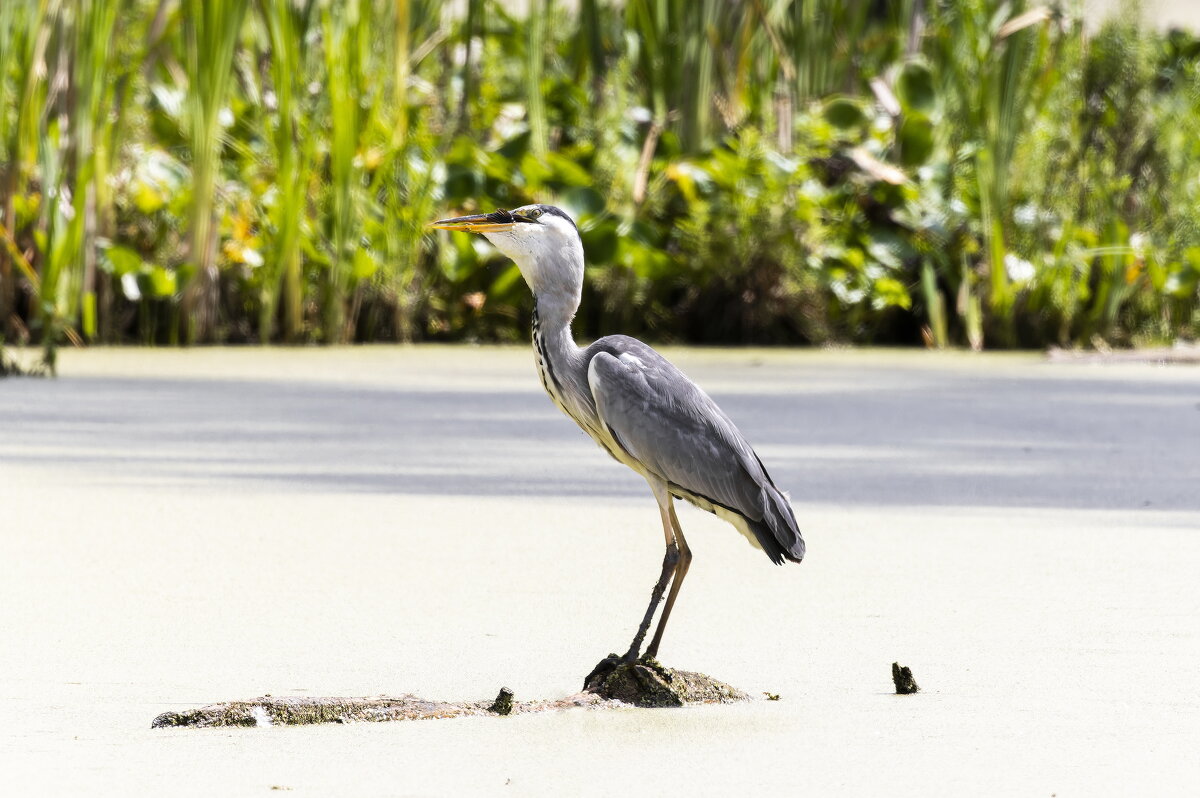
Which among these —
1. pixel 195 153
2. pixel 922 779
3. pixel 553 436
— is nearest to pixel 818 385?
pixel 553 436

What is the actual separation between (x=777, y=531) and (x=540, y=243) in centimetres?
55

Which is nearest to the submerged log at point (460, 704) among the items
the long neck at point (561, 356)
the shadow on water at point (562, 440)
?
the long neck at point (561, 356)

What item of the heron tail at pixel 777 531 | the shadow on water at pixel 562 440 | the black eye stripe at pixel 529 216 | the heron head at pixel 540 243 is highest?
the black eye stripe at pixel 529 216

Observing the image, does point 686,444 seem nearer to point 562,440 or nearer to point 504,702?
point 504,702

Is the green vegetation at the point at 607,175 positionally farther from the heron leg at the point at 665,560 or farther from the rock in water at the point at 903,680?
the rock in water at the point at 903,680

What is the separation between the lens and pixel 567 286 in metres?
3.02

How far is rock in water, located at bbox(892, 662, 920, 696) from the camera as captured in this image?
285 centimetres

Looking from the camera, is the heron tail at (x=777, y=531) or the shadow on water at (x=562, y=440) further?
the shadow on water at (x=562, y=440)

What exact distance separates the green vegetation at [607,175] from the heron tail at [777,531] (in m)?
5.33

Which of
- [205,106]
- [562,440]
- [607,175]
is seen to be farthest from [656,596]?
[607,175]

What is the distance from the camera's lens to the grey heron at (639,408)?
292 cm

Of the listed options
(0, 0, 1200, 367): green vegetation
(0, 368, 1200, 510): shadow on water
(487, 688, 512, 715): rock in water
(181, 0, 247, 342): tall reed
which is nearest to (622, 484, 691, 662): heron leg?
(487, 688, 512, 715): rock in water

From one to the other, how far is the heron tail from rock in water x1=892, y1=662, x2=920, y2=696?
8.3 inches

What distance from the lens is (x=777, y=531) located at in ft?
9.57
